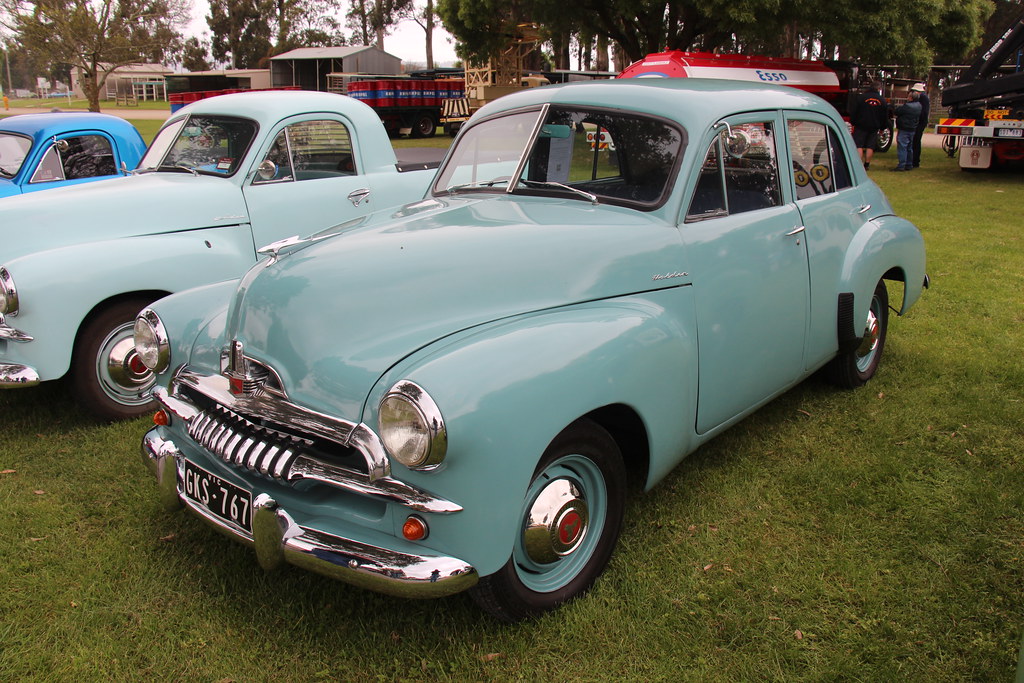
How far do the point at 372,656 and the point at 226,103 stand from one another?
4.21 meters

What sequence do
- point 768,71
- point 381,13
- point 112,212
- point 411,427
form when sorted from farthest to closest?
point 381,13 → point 768,71 → point 112,212 → point 411,427

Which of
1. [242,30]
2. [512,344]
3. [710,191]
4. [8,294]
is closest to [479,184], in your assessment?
[710,191]

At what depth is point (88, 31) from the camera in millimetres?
20594

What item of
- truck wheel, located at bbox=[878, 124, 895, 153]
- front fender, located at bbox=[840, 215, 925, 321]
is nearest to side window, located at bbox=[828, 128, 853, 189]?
front fender, located at bbox=[840, 215, 925, 321]

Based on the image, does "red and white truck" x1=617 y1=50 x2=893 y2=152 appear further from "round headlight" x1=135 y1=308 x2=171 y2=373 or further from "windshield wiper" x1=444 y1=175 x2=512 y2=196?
"round headlight" x1=135 y1=308 x2=171 y2=373

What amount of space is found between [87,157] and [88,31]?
16.8m

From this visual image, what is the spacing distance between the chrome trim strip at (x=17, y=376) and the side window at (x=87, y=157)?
126 inches

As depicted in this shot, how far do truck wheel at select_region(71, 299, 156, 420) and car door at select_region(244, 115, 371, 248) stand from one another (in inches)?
39.7

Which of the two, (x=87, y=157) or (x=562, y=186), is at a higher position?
(x=87, y=157)

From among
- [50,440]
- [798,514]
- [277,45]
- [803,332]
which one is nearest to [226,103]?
[50,440]

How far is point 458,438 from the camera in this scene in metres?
2.26

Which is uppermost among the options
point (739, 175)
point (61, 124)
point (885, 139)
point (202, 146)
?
point (885, 139)

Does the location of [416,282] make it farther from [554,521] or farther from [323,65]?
[323,65]

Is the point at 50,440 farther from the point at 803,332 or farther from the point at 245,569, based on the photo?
the point at 803,332
